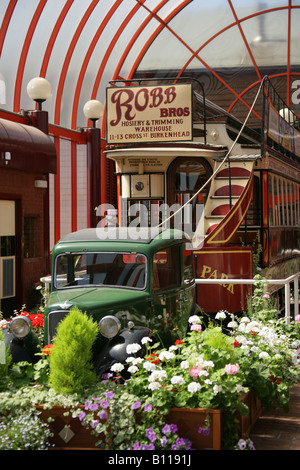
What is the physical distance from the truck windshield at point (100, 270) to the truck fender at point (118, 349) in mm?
932

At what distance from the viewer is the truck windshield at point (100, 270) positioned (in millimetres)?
7277

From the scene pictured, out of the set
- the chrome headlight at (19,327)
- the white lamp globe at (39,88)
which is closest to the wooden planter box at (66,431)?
the chrome headlight at (19,327)

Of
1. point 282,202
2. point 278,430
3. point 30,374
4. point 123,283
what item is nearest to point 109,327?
point 30,374

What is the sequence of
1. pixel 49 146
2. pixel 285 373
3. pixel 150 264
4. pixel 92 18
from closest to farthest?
pixel 285 373, pixel 150 264, pixel 49 146, pixel 92 18

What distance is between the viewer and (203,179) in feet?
43.4

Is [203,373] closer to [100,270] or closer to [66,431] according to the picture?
[66,431]

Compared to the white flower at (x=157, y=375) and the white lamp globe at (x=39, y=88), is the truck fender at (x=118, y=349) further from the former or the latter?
the white lamp globe at (x=39, y=88)

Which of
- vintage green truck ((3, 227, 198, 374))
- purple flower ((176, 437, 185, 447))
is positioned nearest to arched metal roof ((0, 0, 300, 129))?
vintage green truck ((3, 227, 198, 374))

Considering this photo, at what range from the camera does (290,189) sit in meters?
15.6

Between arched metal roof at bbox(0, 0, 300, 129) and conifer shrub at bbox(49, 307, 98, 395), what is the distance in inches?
466

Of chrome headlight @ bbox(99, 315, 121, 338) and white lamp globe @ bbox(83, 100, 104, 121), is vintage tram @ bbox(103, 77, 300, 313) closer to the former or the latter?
white lamp globe @ bbox(83, 100, 104, 121)

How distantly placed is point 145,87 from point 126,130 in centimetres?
88

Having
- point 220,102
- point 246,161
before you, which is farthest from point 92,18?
point 246,161
